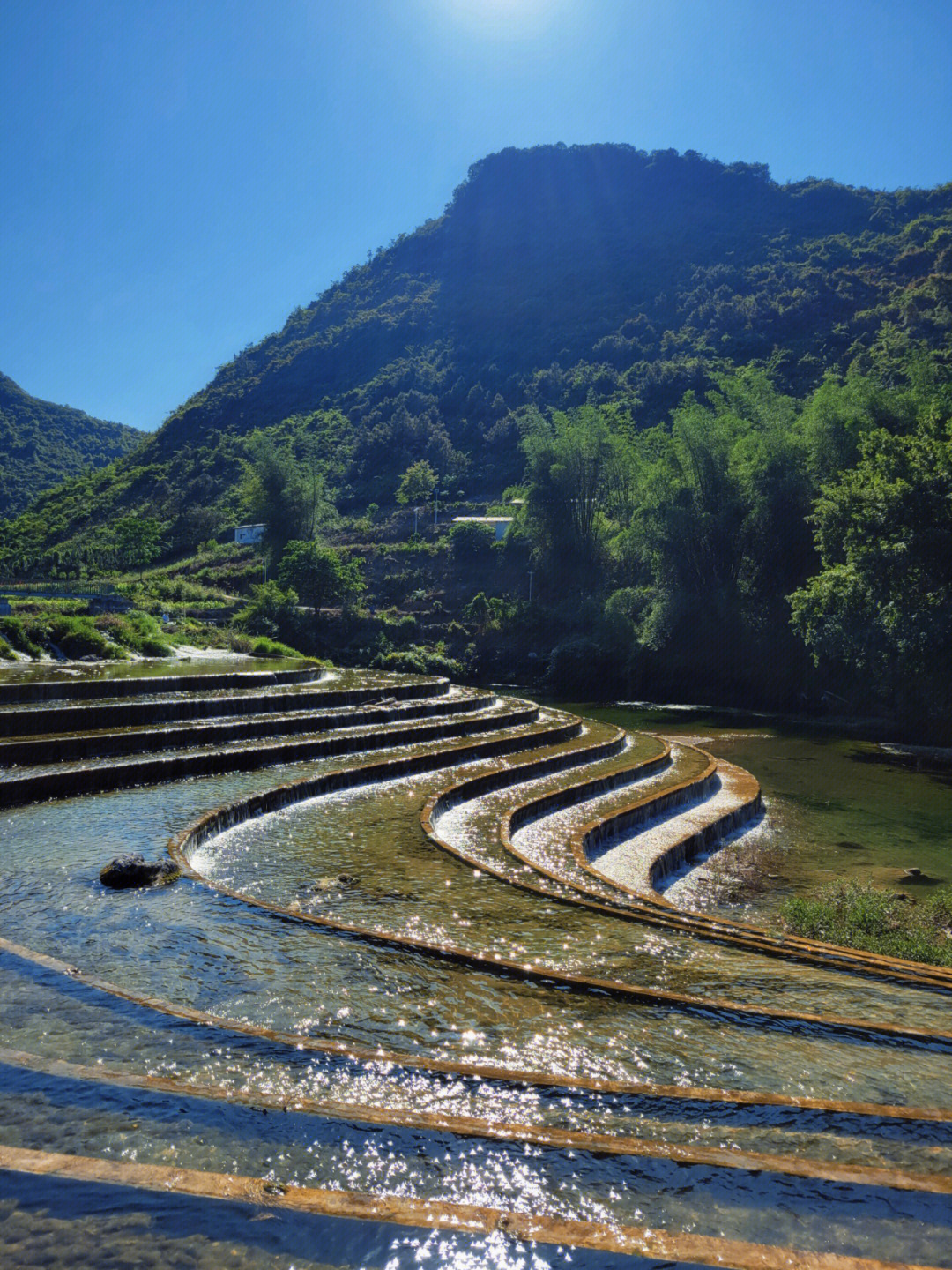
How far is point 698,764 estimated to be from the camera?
18141mm

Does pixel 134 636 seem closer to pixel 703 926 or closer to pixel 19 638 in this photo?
pixel 19 638

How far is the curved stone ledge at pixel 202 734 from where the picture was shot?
12031 millimetres

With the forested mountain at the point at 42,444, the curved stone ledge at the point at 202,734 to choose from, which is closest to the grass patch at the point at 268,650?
the curved stone ledge at the point at 202,734

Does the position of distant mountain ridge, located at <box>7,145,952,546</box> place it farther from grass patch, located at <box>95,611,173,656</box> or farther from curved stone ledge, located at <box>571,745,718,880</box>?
curved stone ledge, located at <box>571,745,718,880</box>

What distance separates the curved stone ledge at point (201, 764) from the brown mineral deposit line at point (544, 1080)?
6571mm

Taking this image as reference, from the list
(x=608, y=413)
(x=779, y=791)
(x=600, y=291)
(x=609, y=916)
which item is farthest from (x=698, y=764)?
(x=600, y=291)

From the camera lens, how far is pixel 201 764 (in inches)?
496

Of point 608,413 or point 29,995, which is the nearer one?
point 29,995

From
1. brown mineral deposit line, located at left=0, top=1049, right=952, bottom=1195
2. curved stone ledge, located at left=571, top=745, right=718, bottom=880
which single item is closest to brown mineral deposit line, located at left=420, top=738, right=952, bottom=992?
curved stone ledge, located at left=571, top=745, right=718, bottom=880

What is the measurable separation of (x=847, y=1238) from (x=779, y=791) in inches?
618

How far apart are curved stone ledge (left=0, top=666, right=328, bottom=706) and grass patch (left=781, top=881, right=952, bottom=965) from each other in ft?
42.1

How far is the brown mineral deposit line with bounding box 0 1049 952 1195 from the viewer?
361 cm

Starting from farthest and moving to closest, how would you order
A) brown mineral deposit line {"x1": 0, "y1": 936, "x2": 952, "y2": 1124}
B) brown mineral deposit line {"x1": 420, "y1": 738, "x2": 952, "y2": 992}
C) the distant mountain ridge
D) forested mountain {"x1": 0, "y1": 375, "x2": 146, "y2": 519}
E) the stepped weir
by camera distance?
1. forested mountain {"x1": 0, "y1": 375, "x2": 146, "y2": 519}
2. the distant mountain ridge
3. brown mineral deposit line {"x1": 420, "y1": 738, "x2": 952, "y2": 992}
4. brown mineral deposit line {"x1": 0, "y1": 936, "x2": 952, "y2": 1124}
5. the stepped weir

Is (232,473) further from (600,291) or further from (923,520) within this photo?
(923,520)
